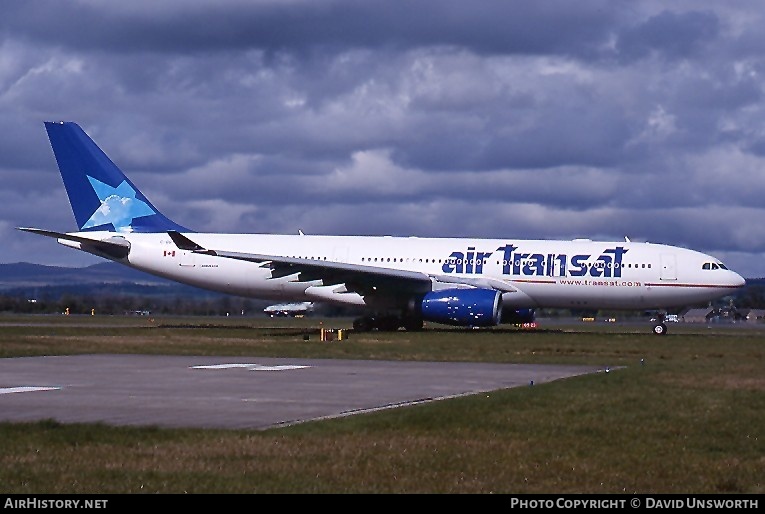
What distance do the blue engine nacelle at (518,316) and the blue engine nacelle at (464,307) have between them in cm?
538

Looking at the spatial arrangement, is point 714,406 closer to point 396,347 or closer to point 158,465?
point 158,465

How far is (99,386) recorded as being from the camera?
19844mm

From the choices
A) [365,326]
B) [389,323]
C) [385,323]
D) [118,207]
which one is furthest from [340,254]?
[118,207]

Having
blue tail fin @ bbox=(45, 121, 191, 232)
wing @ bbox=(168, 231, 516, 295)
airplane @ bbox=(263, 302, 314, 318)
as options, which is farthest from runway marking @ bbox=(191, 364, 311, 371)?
airplane @ bbox=(263, 302, 314, 318)

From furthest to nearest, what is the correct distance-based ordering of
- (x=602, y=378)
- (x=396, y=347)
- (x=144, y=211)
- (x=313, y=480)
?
(x=144, y=211), (x=396, y=347), (x=602, y=378), (x=313, y=480)

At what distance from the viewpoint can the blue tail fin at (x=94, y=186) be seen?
168 ft

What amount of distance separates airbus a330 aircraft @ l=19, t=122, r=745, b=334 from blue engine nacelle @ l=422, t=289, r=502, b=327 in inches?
1.9

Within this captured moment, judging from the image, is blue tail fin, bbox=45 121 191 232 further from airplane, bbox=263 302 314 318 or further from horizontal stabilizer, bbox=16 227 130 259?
airplane, bbox=263 302 314 318

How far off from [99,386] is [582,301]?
31080 millimetres

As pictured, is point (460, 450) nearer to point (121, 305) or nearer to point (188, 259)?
point (188, 259)

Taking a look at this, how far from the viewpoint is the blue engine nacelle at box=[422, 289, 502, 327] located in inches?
1718

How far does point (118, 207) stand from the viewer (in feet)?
169

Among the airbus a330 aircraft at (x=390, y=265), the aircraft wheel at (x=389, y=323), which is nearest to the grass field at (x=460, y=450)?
the airbus a330 aircraft at (x=390, y=265)
